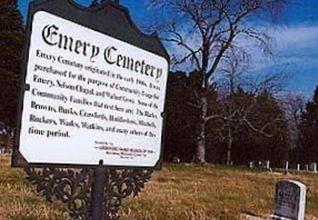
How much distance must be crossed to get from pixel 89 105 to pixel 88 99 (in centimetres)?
4

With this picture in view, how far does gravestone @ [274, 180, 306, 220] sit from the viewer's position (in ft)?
30.5

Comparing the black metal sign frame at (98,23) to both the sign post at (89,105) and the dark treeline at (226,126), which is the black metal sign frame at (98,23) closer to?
the sign post at (89,105)

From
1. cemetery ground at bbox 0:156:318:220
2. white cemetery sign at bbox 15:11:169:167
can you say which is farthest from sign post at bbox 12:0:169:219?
cemetery ground at bbox 0:156:318:220

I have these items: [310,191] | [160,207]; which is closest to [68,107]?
[160,207]

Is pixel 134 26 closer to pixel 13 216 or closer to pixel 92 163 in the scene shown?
pixel 92 163

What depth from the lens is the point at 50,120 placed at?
148 inches

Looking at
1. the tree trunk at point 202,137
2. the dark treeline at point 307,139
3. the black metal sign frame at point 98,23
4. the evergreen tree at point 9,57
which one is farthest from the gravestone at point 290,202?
the dark treeline at point 307,139

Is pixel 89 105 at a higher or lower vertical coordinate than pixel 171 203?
higher

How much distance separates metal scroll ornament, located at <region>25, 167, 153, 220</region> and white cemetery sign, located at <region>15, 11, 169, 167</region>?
151 mm

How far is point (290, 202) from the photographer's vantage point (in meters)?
9.38

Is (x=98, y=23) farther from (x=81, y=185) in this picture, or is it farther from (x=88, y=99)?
(x=81, y=185)

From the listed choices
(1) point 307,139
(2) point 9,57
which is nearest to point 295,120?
(1) point 307,139

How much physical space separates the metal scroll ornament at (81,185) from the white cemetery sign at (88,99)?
151 millimetres

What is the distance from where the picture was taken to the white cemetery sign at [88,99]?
3689 millimetres
